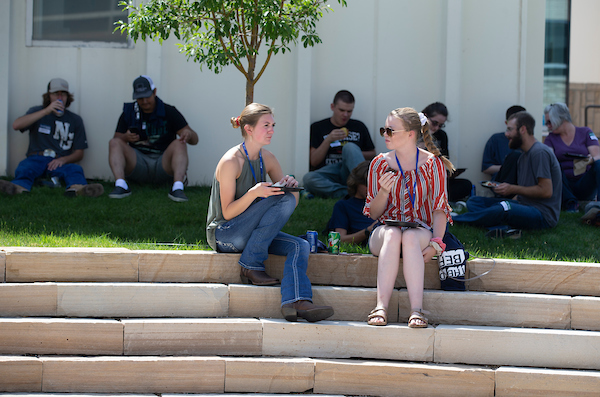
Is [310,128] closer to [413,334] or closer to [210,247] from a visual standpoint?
[210,247]

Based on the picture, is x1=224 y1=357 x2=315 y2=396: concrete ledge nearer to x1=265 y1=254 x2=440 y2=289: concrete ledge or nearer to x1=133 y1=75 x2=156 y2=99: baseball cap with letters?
x1=265 y1=254 x2=440 y2=289: concrete ledge

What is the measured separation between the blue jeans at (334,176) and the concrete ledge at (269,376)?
3616 mm

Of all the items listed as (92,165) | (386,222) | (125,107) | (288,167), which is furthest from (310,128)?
(386,222)

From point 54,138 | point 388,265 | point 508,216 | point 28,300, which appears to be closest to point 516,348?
point 388,265

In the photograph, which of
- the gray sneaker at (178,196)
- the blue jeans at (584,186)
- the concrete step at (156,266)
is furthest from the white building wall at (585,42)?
the concrete step at (156,266)

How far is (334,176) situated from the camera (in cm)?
757

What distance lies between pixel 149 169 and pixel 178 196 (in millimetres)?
919

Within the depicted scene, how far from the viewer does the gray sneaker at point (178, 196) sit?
6730 millimetres

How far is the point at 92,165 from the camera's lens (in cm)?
829

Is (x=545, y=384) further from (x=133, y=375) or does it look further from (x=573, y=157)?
(x=573, y=157)

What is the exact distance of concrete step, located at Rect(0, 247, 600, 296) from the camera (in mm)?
4379

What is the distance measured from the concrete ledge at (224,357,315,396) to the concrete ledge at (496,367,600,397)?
43.1 inches

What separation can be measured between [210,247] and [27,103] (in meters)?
4.55

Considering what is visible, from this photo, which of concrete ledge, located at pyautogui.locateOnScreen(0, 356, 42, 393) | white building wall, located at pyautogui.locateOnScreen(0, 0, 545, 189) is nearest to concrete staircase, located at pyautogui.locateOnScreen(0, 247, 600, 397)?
concrete ledge, located at pyautogui.locateOnScreen(0, 356, 42, 393)
